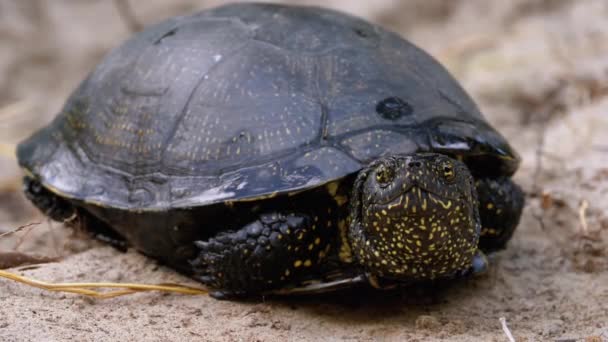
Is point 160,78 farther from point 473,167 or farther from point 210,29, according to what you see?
point 473,167

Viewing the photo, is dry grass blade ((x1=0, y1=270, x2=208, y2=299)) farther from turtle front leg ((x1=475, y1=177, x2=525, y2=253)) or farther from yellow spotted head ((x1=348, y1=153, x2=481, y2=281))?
turtle front leg ((x1=475, y1=177, x2=525, y2=253))

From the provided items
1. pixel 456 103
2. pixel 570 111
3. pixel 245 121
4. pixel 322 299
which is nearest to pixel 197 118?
pixel 245 121

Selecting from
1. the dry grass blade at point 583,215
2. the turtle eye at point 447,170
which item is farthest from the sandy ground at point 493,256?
the turtle eye at point 447,170

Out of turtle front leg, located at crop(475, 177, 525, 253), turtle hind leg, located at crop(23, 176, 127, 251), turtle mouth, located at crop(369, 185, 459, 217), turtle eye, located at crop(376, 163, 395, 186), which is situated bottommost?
turtle hind leg, located at crop(23, 176, 127, 251)

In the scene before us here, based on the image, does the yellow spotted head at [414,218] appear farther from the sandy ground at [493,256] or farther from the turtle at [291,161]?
the sandy ground at [493,256]

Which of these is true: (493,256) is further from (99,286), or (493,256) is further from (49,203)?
(49,203)

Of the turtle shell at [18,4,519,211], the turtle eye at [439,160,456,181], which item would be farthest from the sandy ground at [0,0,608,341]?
the turtle eye at [439,160,456,181]

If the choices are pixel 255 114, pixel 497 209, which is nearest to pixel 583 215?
pixel 497 209
